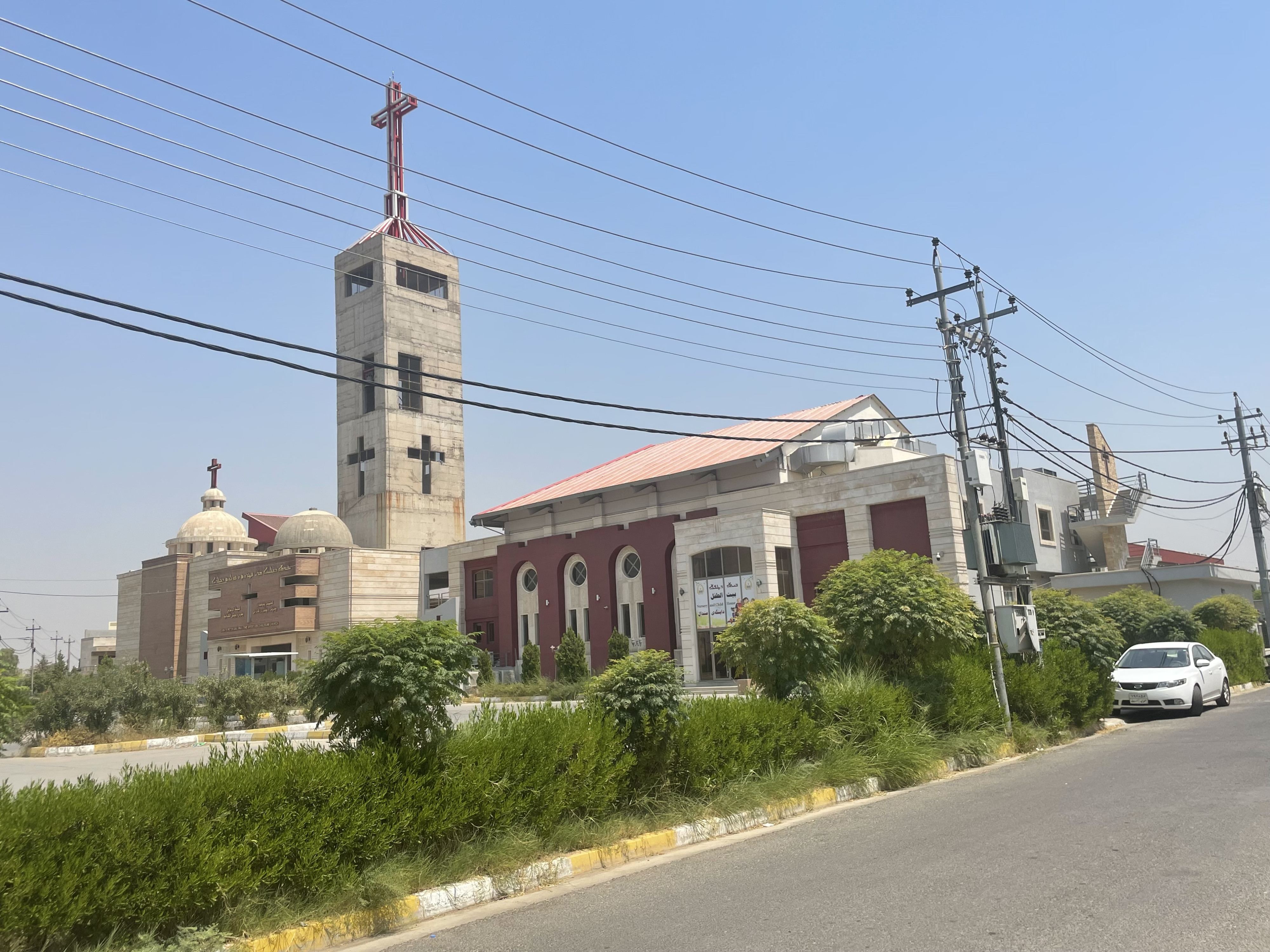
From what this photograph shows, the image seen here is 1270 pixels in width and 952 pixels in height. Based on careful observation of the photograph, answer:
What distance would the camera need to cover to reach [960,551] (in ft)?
112

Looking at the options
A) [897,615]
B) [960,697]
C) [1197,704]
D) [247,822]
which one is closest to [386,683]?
[247,822]

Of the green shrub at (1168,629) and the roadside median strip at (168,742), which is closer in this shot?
the roadside median strip at (168,742)

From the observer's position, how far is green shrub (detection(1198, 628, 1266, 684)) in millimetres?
28656

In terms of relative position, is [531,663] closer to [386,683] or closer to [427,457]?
[427,457]

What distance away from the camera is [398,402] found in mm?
70375

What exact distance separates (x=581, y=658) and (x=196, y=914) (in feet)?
118

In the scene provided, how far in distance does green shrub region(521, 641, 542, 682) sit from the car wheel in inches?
1159

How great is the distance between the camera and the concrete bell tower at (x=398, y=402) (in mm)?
69000

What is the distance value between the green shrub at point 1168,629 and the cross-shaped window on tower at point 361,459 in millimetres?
55510

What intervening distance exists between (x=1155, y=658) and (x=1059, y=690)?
625 centimetres

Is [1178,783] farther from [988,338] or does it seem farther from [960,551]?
[960,551]

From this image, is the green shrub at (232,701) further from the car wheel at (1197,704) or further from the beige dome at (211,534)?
the beige dome at (211,534)

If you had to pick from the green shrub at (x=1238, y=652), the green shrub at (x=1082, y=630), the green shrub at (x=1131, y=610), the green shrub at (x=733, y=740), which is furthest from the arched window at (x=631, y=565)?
the green shrub at (x=733, y=740)

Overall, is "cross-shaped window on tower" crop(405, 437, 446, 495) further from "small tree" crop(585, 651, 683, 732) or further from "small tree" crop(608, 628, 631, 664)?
"small tree" crop(585, 651, 683, 732)
